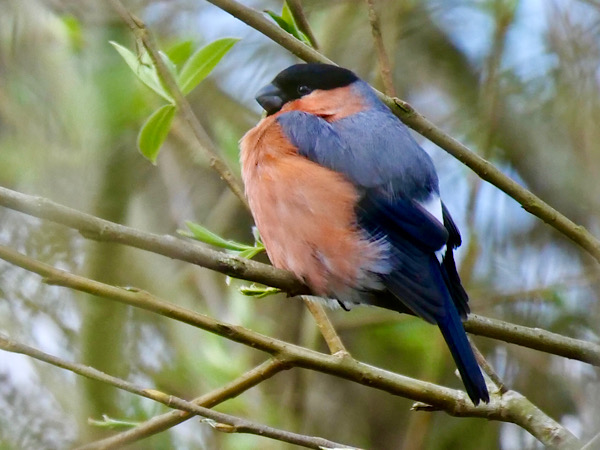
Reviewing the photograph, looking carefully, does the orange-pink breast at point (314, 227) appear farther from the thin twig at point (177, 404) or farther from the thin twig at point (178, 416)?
the thin twig at point (177, 404)

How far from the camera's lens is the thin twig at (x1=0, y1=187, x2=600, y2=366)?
1.89 m

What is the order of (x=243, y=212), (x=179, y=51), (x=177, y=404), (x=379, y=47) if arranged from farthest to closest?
(x=243, y=212), (x=179, y=51), (x=379, y=47), (x=177, y=404)

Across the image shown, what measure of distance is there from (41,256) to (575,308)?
7.97ft

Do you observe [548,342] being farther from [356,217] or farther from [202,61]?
[202,61]

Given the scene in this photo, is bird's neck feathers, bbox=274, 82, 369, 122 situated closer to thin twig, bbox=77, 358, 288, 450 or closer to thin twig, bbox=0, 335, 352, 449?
thin twig, bbox=77, 358, 288, 450

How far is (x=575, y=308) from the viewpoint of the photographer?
433cm

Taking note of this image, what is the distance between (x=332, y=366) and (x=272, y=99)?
142cm

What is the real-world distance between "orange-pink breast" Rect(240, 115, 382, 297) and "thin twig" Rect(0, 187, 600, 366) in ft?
0.46

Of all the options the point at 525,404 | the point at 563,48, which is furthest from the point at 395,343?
the point at 525,404

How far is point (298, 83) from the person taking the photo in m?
3.33

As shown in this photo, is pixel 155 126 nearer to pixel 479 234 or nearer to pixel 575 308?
pixel 479 234

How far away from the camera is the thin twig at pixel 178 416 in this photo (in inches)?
85.3

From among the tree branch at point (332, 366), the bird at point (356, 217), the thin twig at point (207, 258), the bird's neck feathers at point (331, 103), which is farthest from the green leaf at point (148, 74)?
the tree branch at point (332, 366)

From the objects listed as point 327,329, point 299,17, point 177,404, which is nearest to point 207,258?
point 177,404
